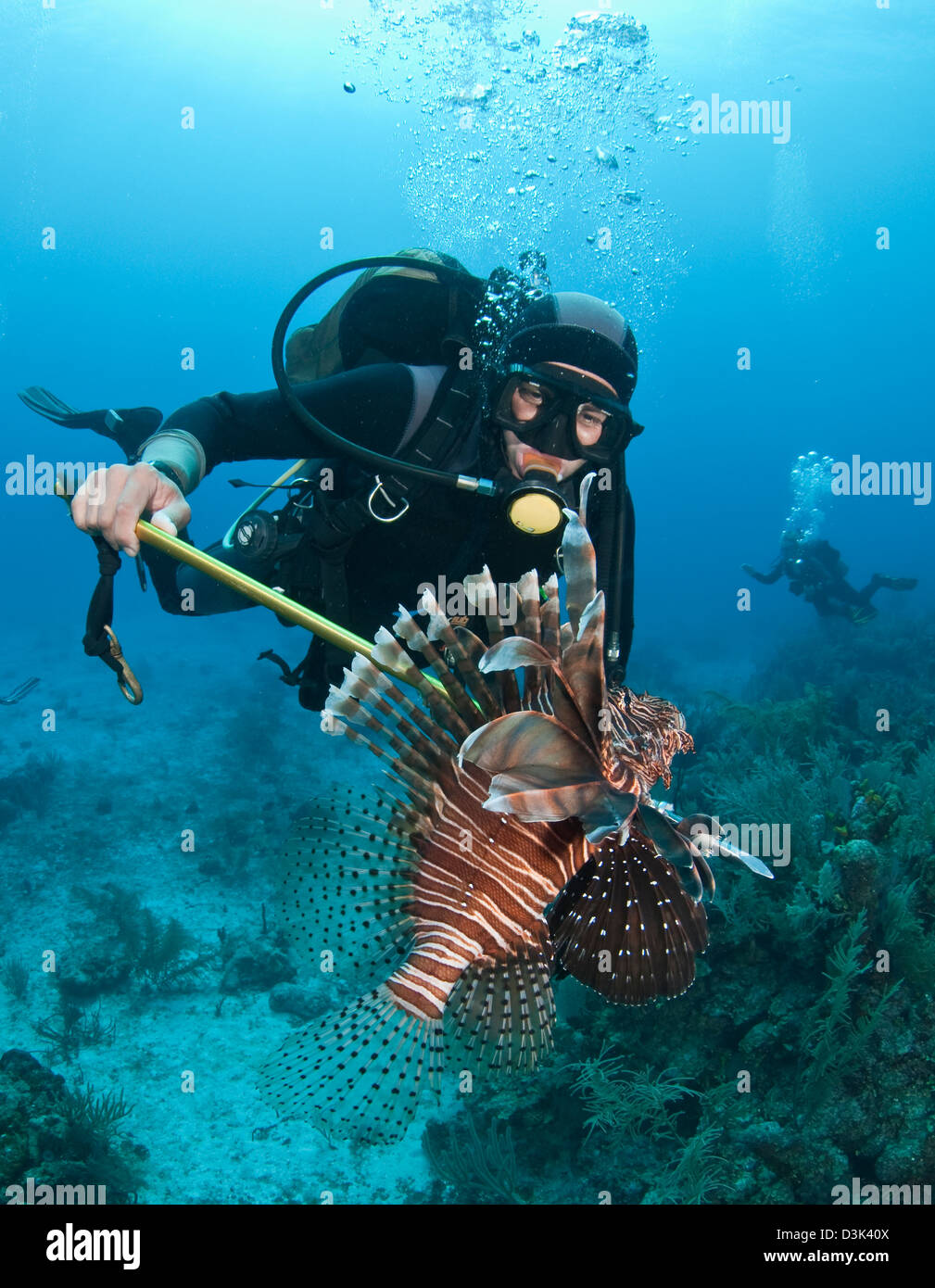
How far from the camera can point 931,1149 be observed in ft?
11.3

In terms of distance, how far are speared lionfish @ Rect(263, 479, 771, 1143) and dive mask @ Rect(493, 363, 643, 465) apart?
1.84 metres

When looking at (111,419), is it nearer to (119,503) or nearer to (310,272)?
(119,503)

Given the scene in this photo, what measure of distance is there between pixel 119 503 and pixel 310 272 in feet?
259

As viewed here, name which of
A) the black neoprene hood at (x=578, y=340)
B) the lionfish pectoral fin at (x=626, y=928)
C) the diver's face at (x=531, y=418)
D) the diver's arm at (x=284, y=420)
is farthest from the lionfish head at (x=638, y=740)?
the diver's arm at (x=284, y=420)

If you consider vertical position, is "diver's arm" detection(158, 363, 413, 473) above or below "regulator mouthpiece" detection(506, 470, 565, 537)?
above

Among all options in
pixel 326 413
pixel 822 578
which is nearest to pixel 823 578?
pixel 822 578

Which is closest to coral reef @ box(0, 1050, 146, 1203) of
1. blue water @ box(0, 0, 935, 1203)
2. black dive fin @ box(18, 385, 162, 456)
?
blue water @ box(0, 0, 935, 1203)

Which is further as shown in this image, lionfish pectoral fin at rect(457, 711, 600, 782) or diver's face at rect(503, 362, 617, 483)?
diver's face at rect(503, 362, 617, 483)

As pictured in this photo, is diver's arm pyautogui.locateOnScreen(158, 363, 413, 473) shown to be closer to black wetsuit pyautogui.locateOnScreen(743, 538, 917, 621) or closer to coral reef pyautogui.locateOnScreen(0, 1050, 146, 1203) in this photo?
coral reef pyautogui.locateOnScreen(0, 1050, 146, 1203)

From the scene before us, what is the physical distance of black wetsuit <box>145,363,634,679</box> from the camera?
3619mm

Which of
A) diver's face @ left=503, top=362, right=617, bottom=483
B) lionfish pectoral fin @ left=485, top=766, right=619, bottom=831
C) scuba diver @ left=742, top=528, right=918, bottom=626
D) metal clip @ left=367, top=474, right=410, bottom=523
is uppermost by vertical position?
scuba diver @ left=742, top=528, right=918, bottom=626

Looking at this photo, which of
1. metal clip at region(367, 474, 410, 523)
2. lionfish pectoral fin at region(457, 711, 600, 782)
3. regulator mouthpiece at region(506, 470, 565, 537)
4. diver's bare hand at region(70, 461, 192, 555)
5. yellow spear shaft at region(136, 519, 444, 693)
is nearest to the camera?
lionfish pectoral fin at region(457, 711, 600, 782)

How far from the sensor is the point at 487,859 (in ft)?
5.54
